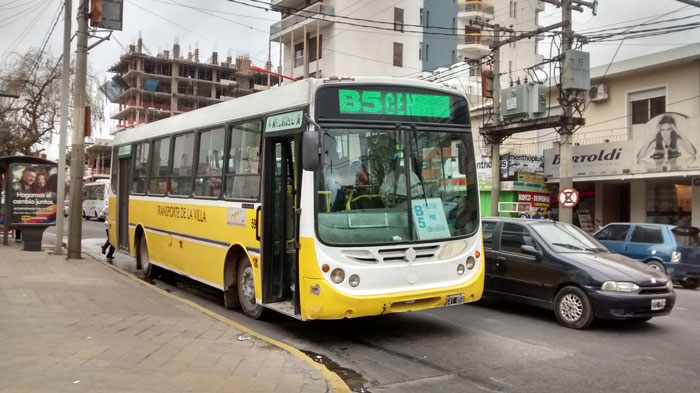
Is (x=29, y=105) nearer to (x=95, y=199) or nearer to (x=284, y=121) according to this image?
(x=95, y=199)

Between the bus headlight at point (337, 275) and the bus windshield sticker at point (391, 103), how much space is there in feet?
6.26

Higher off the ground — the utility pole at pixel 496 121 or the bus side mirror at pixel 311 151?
the utility pole at pixel 496 121

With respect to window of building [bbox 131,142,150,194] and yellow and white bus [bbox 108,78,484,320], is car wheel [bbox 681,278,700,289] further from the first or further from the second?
window of building [bbox 131,142,150,194]

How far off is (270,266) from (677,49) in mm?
19130

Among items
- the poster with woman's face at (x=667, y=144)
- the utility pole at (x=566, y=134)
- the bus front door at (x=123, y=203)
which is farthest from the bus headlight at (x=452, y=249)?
the poster with woman's face at (x=667, y=144)

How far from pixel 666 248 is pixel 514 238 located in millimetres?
6971

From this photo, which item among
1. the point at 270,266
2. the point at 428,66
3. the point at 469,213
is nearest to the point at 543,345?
the point at 469,213

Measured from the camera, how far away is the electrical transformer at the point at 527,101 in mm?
22047

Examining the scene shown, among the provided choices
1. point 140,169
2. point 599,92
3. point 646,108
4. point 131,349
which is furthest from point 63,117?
point 646,108

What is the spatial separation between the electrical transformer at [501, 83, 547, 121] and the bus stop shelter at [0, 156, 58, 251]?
53.6 ft

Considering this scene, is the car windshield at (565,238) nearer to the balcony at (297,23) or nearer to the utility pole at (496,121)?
the utility pole at (496,121)

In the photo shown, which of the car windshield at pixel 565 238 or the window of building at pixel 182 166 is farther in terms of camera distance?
the window of building at pixel 182 166

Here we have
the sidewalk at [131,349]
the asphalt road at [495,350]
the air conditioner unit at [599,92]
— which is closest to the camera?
the sidewalk at [131,349]

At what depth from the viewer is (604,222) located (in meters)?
24.1
